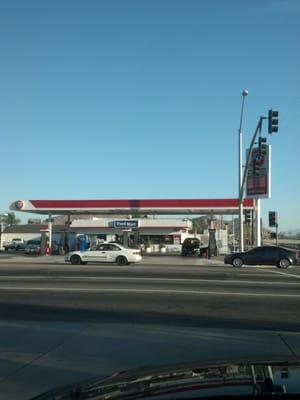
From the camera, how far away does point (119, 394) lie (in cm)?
281

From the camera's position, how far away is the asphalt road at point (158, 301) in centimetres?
1235

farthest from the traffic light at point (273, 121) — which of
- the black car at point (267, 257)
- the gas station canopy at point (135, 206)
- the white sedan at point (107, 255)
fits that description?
the gas station canopy at point (135, 206)

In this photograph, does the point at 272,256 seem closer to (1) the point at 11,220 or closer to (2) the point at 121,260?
(2) the point at 121,260

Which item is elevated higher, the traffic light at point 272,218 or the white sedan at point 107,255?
the traffic light at point 272,218

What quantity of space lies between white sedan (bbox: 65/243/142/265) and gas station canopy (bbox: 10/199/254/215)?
57.2 ft

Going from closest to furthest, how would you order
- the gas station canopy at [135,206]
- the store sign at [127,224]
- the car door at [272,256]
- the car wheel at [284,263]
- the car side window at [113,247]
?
1. the car wheel at [284,263]
2. the car door at [272,256]
3. the car side window at [113,247]
4. the gas station canopy at [135,206]
5. the store sign at [127,224]

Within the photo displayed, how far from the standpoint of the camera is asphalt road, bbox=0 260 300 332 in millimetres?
12351

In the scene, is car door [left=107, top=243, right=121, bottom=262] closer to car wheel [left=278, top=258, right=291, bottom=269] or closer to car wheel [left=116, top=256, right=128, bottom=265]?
car wheel [left=116, top=256, right=128, bottom=265]

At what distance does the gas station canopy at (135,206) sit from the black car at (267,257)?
16264 mm

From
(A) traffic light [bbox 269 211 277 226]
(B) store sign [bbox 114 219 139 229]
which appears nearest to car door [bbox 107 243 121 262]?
(A) traffic light [bbox 269 211 277 226]

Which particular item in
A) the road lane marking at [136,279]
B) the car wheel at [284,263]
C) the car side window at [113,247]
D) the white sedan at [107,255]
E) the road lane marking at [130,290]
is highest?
the car side window at [113,247]

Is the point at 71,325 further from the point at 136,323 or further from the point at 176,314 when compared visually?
the point at 176,314

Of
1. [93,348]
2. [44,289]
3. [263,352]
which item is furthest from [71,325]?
[44,289]

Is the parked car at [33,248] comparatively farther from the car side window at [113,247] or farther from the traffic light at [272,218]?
the traffic light at [272,218]
